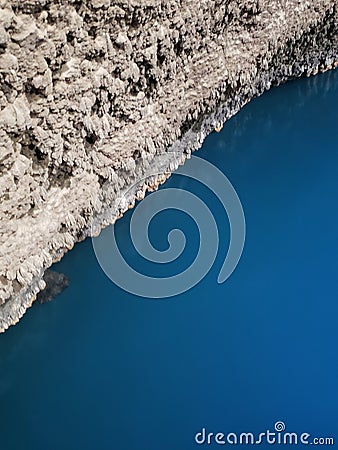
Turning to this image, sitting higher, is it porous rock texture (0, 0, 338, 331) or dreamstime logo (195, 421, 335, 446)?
porous rock texture (0, 0, 338, 331)

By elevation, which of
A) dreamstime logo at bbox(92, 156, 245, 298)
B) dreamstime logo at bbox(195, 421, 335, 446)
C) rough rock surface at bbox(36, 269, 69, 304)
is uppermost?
dreamstime logo at bbox(92, 156, 245, 298)

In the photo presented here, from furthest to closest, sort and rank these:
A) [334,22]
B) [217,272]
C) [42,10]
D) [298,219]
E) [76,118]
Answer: [334,22]
[298,219]
[217,272]
[76,118]
[42,10]

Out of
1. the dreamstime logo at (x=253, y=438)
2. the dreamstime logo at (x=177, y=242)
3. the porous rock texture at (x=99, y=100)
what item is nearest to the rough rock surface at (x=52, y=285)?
the porous rock texture at (x=99, y=100)

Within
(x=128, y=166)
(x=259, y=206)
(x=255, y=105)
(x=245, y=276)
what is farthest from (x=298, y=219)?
(x=255, y=105)

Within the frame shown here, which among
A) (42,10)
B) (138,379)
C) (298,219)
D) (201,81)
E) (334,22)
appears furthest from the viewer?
(334,22)

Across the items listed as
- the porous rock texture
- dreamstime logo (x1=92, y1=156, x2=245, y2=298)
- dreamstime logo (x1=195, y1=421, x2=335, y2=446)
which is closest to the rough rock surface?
the porous rock texture

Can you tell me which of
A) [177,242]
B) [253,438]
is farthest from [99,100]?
[253,438]

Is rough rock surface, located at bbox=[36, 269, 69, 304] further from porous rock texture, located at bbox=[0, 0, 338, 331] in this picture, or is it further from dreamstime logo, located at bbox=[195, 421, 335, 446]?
dreamstime logo, located at bbox=[195, 421, 335, 446]

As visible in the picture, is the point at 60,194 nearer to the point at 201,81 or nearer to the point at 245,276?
the point at 245,276
